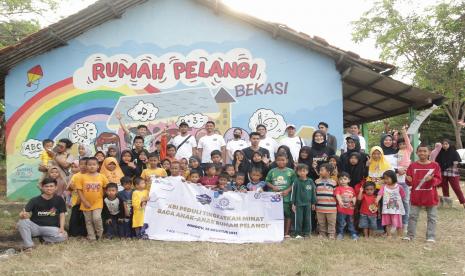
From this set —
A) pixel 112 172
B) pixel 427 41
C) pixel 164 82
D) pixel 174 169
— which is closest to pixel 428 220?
pixel 174 169

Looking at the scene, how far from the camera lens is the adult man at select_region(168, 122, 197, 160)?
313 inches

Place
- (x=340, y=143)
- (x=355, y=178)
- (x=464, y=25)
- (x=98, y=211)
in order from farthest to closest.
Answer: (x=464, y=25), (x=340, y=143), (x=355, y=178), (x=98, y=211)

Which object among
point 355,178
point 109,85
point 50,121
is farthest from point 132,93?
point 355,178

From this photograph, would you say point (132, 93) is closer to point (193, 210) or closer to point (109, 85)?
point (109, 85)

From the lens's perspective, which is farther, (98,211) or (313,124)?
(313,124)

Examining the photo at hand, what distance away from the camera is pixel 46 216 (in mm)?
5719

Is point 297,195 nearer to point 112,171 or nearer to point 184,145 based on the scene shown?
point 184,145

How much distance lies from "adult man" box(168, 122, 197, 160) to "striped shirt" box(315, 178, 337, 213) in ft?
9.11

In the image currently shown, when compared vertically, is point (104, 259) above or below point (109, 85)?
below

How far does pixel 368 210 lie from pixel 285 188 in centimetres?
129

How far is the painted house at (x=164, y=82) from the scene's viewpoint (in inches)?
381

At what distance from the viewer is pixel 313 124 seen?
9648mm

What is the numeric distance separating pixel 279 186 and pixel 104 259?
9.03 feet

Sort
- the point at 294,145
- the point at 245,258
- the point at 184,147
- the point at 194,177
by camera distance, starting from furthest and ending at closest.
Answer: the point at 184,147 < the point at 294,145 < the point at 194,177 < the point at 245,258
